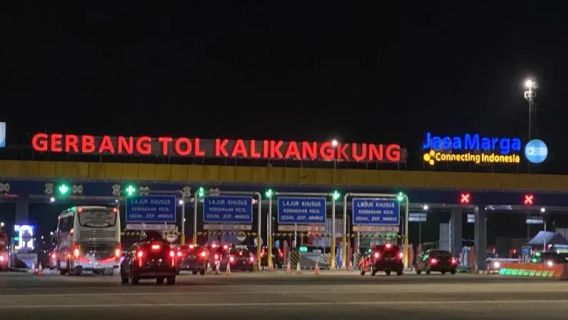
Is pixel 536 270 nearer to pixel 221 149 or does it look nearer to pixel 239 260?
pixel 239 260

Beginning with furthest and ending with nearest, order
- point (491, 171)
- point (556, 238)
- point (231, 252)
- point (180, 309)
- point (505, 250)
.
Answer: point (505, 250), point (556, 238), point (491, 171), point (231, 252), point (180, 309)

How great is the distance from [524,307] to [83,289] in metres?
13.8

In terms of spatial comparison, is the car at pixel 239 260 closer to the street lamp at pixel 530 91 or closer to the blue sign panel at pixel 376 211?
the blue sign panel at pixel 376 211

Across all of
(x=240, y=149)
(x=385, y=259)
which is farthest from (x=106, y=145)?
(x=385, y=259)

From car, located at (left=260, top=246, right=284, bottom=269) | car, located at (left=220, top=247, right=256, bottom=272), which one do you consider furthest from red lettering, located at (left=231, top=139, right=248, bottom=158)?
car, located at (left=220, top=247, right=256, bottom=272)

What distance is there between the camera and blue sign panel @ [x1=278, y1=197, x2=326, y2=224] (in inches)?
2260

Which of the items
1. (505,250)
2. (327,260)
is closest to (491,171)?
(327,260)

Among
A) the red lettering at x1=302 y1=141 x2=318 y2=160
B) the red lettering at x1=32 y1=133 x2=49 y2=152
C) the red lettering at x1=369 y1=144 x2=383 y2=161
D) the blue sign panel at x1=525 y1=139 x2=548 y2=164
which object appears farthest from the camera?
the blue sign panel at x1=525 y1=139 x2=548 y2=164

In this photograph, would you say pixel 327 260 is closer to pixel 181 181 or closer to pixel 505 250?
pixel 181 181

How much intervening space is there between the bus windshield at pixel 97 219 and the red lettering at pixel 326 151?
63.7ft

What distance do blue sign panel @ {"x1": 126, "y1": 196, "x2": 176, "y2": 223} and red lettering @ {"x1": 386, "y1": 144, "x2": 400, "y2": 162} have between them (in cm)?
1507

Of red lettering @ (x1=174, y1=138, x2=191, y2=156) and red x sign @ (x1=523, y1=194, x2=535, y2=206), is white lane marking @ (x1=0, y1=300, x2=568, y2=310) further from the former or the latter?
red x sign @ (x1=523, y1=194, x2=535, y2=206)

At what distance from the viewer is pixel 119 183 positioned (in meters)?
57.9

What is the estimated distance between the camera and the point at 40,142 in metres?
58.2
